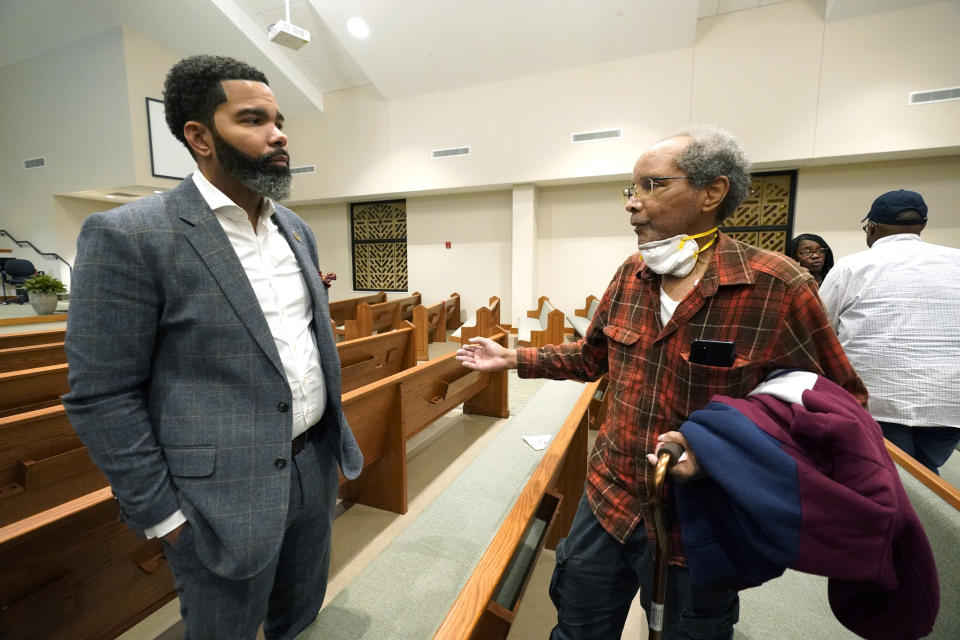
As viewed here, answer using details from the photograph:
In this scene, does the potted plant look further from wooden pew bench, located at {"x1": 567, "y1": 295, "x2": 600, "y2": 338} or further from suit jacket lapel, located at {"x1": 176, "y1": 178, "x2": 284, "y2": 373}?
wooden pew bench, located at {"x1": 567, "y1": 295, "x2": 600, "y2": 338}

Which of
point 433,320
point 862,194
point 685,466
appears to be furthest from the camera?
point 433,320

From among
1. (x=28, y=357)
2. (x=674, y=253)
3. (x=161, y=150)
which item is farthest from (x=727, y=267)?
(x=161, y=150)

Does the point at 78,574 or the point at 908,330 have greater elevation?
the point at 908,330

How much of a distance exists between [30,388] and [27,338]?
5.06 feet

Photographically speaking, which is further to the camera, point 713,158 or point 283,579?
point 283,579

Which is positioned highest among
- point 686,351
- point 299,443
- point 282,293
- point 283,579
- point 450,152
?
point 450,152

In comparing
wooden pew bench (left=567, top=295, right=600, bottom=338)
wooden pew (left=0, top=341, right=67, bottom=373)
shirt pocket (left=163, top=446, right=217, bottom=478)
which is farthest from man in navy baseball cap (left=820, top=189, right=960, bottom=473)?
wooden pew (left=0, top=341, right=67, bottom=373)

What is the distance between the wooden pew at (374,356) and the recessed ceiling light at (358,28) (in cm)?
433

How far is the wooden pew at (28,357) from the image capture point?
7.27 feet

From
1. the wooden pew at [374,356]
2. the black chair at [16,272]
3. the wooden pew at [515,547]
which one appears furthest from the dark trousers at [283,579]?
the black chair at [16,272]

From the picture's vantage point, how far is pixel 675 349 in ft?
2.83

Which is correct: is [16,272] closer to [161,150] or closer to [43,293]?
[161,150]

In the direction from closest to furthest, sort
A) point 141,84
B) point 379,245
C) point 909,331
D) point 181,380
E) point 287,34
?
point 181,380 → point 909,331 → point 287,34 → point 141,84 → point 379,245

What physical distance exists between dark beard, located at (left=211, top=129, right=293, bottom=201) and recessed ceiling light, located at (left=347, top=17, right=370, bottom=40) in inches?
209
